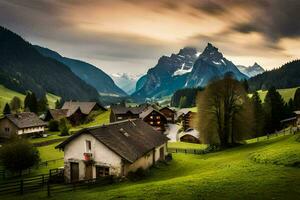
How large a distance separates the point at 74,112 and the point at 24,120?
3983 centimetres

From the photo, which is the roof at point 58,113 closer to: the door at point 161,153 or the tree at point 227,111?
the tree at point 227,111

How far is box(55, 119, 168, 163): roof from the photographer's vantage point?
44.0 meters

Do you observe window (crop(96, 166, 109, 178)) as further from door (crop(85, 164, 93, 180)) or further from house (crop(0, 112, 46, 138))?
house (crop(0, 112, 46, 138))

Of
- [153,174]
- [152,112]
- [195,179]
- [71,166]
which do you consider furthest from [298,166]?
[152,112]

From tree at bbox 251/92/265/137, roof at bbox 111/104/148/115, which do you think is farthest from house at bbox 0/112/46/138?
tree at bbox 251/92/265/137

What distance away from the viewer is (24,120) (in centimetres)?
12356

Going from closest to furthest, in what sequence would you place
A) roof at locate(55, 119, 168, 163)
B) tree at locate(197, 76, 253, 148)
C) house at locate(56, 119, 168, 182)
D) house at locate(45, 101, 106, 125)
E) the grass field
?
the grass field < house at locate(56, 119, 168, 182) < roof at locate(55, 119, 168, 163) < tree at locate(197, 76, 253, 148) < house at locate(45, 101, 106, 125)

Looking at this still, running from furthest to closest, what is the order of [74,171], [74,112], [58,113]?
[74,112]
[58,113]
[74,171]

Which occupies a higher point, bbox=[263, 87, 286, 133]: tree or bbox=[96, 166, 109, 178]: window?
bbox=[263, 87, 286, 133]: tree

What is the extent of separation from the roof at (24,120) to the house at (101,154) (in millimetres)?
80834

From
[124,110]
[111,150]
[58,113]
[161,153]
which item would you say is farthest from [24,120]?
[111,150]

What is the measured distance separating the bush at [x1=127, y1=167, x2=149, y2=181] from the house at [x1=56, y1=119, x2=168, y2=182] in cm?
58

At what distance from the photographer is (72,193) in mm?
34812

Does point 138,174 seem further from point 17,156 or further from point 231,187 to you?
point 17,156
